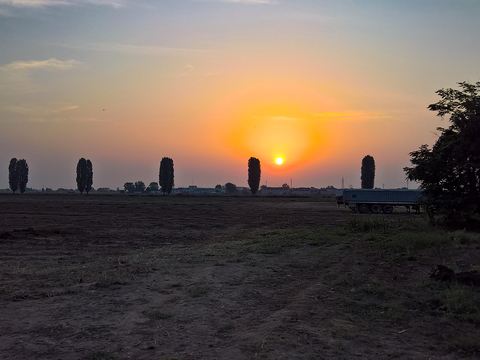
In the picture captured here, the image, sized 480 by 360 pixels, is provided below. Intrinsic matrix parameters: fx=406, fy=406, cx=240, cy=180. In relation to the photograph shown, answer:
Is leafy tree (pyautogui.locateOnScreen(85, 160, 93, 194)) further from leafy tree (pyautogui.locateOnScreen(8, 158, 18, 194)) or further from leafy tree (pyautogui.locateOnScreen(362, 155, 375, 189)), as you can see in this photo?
leafy tree (pyautogui.locateOnScreen(362, 155, 375, 189))

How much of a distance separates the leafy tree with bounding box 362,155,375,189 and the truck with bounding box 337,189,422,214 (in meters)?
69.2

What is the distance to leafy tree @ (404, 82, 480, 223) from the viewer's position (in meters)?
17.5

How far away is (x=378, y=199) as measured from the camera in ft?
140

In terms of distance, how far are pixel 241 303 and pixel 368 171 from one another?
10792cm

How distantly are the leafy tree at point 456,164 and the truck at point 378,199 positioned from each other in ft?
75.9

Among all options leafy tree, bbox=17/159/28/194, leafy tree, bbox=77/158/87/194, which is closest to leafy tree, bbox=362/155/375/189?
leafy tree, bbox=77/158/87/194

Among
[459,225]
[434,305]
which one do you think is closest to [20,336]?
[434,305]

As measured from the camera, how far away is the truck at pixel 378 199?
137 ft

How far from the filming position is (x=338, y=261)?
12969 mm

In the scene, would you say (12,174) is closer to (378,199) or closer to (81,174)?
(81,174)

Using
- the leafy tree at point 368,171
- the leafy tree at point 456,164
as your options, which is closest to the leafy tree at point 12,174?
the leafy tree at point 368,171

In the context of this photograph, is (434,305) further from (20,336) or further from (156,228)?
(156,228)

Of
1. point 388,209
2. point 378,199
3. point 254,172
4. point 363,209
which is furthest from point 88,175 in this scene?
point 388,209

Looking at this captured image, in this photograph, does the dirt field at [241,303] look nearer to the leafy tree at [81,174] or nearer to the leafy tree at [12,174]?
the leafy tree at [81,174]
